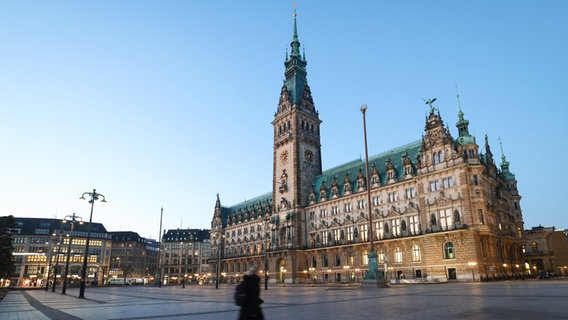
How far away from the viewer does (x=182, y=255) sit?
160 m

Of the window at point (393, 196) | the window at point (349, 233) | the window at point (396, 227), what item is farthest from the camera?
the window at point (349, 233)

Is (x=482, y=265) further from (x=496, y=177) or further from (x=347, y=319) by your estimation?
(x=347, y=319)

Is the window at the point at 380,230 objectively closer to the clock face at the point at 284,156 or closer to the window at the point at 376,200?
the window at the point at 376,200

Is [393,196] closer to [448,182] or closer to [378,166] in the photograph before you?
[378,166]

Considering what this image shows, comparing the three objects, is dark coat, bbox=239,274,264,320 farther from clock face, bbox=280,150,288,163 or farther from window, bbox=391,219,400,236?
clock face, bbox=280,150,288,163

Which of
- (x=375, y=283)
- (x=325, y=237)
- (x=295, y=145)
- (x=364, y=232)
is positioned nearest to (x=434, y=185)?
(x=364, y=232)

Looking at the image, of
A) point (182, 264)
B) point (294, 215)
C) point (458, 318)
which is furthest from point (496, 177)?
point (182, 264)

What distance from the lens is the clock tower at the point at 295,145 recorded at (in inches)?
3600

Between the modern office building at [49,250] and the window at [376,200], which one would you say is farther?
the modern office building at [49,250]

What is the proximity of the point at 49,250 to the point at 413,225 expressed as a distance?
425ft

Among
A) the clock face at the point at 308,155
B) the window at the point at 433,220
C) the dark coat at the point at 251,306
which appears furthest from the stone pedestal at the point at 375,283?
the clock face at the point at 308,155

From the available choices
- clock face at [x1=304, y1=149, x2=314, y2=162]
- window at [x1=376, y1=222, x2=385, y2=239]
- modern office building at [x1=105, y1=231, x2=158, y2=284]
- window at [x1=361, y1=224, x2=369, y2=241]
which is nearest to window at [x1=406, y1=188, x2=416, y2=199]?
window at [x1=376, y1=222, x2=385, y2=239]

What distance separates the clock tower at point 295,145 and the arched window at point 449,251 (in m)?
36.1

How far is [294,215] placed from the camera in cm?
8869
